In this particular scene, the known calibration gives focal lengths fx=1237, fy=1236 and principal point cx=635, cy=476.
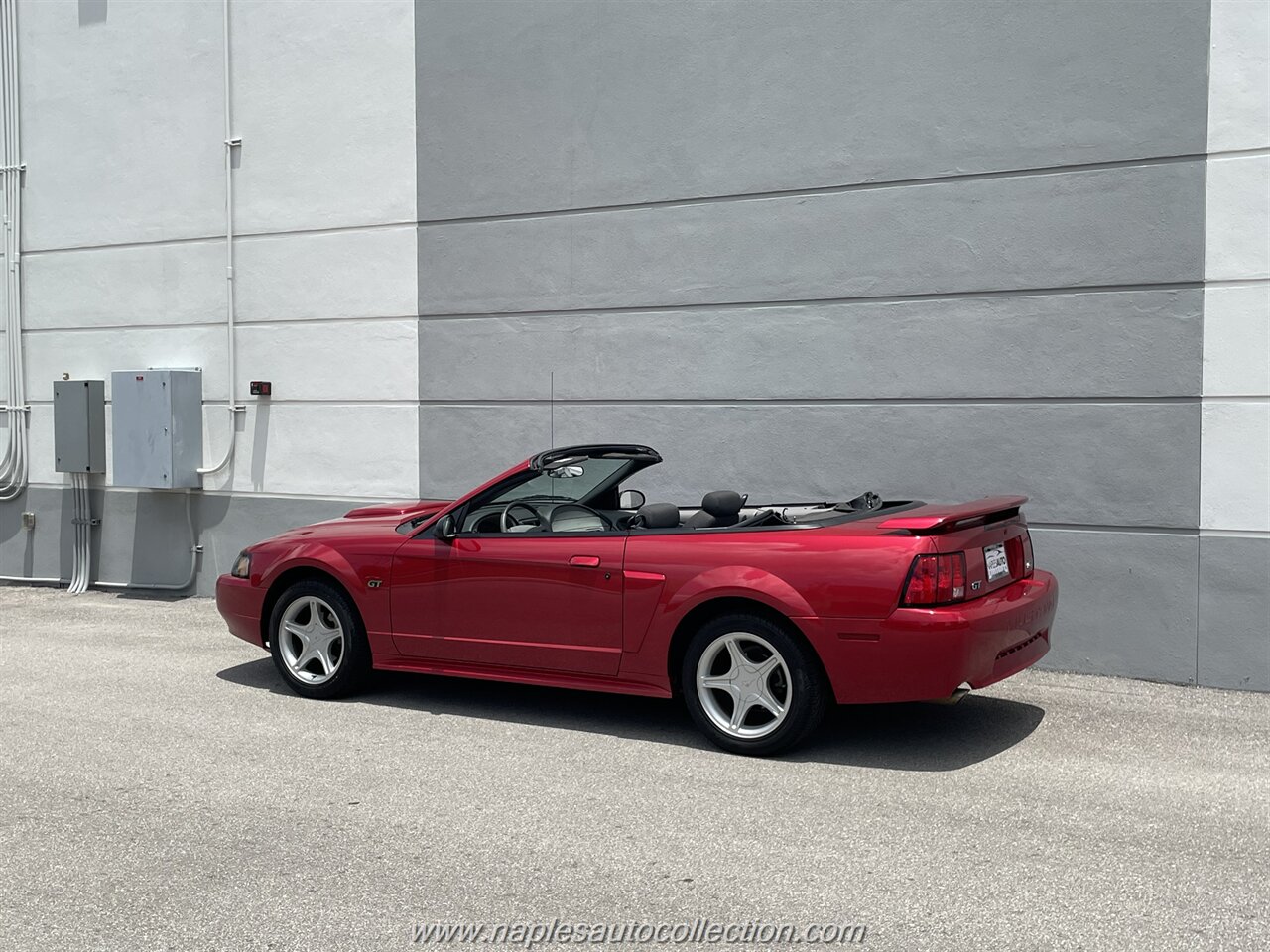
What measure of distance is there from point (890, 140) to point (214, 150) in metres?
6.18

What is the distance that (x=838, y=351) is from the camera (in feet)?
28.0

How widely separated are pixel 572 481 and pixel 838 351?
8.18 feet

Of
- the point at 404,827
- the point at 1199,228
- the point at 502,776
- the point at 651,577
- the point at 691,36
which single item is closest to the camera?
the point at 404,827

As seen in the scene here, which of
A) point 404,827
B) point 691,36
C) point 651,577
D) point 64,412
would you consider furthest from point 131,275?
point 404,827

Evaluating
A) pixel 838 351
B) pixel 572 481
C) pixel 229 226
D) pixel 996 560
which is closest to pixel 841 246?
pixel 838 351

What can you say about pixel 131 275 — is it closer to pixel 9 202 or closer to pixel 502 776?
pixel 9 202

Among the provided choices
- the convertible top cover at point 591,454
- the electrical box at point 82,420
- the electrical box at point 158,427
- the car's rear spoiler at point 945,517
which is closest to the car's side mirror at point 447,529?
the convertible top cover at point 591,454

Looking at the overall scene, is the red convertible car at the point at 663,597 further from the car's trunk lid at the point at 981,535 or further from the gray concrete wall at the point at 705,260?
the gray concrete wall at the point at 705,260

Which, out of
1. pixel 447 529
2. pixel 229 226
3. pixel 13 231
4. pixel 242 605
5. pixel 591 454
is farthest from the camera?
pixel 13 231

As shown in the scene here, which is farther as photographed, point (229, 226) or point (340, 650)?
point (229, 226)

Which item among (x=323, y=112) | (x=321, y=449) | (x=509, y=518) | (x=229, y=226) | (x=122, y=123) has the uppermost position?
(x=122, y=123)

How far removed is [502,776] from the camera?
18.3 feet

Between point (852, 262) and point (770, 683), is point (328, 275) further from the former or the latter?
point (770, 683)

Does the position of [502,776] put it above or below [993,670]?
below
